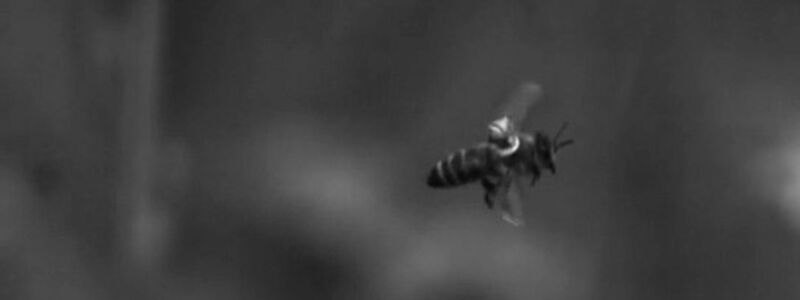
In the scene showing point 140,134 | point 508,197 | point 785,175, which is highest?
point 140,134

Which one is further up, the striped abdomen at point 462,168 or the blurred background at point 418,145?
the blurred background at point 418,145

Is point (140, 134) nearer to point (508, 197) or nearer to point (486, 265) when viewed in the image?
point (486, 265)

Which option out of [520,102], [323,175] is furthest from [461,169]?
[323,175]

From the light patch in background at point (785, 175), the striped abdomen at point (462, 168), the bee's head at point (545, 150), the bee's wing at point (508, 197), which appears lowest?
the bee's wing at point (508, 197)

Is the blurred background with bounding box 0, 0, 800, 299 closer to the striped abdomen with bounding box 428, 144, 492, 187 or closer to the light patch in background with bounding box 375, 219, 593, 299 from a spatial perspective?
the light patch in background with bounding box 375, 219, 593, 299

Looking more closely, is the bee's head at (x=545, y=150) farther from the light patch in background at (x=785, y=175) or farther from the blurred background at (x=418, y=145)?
the light patch in background at (x=785, y=175)

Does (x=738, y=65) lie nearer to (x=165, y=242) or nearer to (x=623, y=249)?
(x=623, y=249)

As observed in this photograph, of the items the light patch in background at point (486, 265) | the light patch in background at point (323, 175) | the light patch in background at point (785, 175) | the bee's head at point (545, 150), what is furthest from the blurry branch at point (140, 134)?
the light patch in background at point (785, 175)

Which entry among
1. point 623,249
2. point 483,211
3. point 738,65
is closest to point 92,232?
point 483,211
